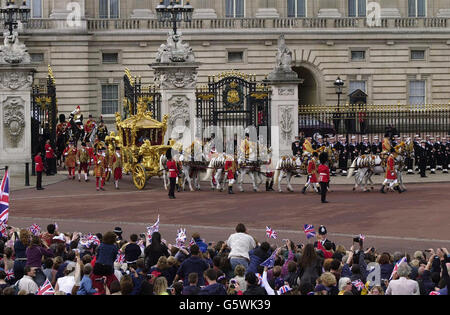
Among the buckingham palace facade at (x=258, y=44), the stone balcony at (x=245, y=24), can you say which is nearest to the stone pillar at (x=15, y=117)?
the buckingham palace facade at (x=258, y=44)

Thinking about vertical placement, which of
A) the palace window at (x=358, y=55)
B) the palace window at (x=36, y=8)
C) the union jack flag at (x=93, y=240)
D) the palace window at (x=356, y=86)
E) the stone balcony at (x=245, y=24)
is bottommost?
the union jack flag at (x=93, y=240)

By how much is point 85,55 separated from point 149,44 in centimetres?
323

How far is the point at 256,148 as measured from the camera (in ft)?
101

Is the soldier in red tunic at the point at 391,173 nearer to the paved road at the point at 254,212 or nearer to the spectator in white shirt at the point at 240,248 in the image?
the paved road at the point at 254,212

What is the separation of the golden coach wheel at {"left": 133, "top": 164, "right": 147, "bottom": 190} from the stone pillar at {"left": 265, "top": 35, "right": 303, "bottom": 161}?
514 centimetres

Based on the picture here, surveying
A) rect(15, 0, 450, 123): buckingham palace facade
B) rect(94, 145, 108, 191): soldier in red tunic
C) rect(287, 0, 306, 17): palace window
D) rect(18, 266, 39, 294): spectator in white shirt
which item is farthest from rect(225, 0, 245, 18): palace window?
rect(18, 266, 39, 294): spectator in white shirt

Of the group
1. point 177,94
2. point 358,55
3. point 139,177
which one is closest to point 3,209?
point 139,177

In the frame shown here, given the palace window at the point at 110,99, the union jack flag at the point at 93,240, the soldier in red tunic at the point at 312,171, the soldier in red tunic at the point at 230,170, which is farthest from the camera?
the palace window at the point at 110,99

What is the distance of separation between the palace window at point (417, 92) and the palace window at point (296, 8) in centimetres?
676

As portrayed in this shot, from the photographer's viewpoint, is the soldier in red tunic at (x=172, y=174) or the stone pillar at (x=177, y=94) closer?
the soldier in red tunic at (x=172, y=174)

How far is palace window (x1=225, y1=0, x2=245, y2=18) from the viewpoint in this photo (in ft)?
175

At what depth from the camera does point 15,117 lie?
113 feet

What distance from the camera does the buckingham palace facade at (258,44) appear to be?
50875mm

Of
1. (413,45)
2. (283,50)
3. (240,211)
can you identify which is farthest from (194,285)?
(413,45)
